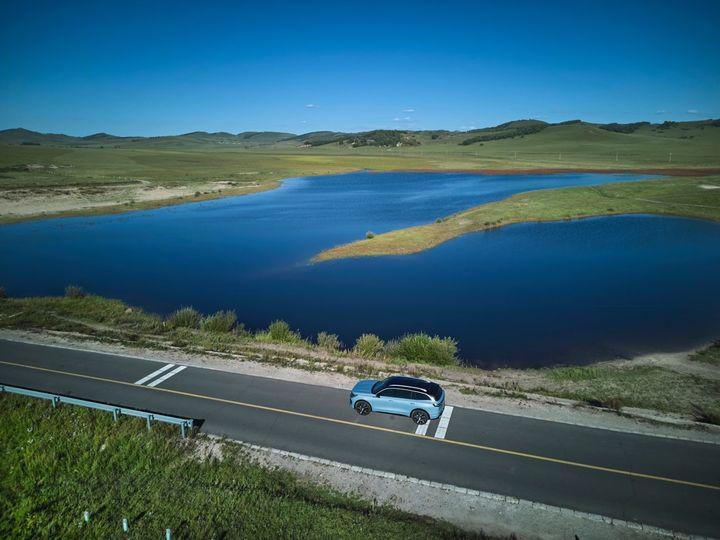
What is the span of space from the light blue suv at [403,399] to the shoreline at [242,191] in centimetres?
7302

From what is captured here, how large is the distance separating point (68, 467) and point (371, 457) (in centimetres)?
1022

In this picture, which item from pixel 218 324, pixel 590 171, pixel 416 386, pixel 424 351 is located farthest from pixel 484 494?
pixel 590 171

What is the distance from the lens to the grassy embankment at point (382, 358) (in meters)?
21.3

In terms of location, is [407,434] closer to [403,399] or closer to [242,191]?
[403,399]

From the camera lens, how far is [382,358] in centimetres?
2625

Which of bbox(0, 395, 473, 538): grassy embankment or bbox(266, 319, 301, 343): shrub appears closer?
bbox(0, 395, 473, 538): grassy embankment

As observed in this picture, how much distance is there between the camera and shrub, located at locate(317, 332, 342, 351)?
2810cm

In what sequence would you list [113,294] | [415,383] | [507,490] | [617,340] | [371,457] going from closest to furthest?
[507,490] < [371,457] < [415,383] < [617,340] < [113,294]

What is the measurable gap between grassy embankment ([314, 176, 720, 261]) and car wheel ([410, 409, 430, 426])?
3325cm

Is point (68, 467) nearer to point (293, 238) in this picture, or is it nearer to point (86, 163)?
point (293, 238)

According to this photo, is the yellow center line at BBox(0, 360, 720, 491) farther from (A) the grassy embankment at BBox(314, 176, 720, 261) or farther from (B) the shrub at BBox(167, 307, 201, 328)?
(A) the grassy embankment at BBox(314, 176, 720, 261)

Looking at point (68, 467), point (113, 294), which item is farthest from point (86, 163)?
point (68, 467)

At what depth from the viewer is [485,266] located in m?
47.6

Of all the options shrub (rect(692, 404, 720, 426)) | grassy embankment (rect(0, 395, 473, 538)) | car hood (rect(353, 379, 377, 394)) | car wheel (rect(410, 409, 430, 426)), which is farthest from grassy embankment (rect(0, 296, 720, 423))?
grassy embankment (rect(0, 395, 473, 538))
